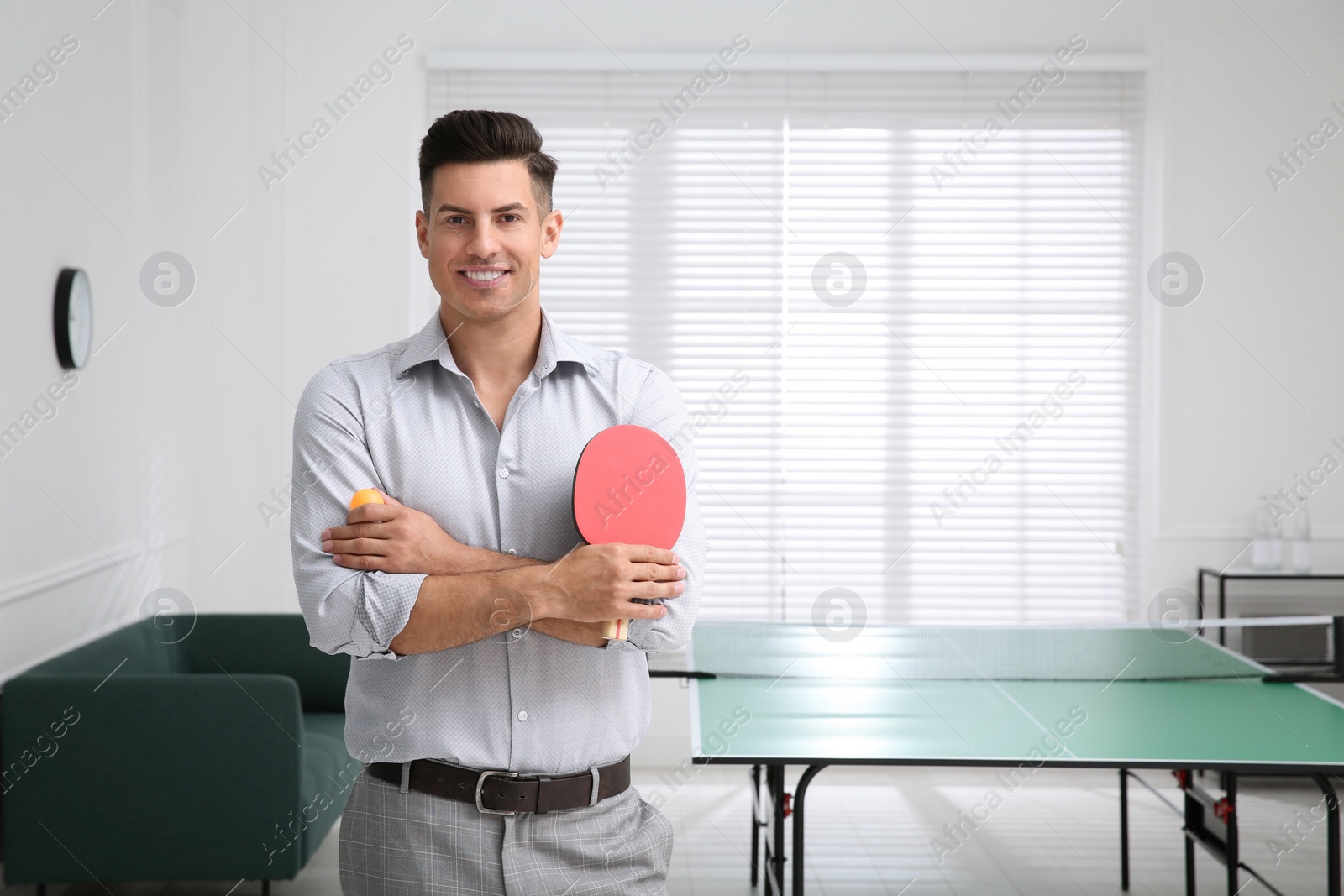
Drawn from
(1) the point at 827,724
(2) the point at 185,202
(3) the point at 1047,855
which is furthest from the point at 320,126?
(3) the point at 1047,855

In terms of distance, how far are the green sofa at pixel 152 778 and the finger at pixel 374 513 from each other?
197 centimetres

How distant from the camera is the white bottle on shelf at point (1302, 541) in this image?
4.96 meters

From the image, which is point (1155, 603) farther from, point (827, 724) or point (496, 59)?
point (496, 59)

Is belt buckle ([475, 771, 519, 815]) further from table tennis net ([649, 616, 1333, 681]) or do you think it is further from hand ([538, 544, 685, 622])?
table tennis net ([649, 616, 1333, 681])

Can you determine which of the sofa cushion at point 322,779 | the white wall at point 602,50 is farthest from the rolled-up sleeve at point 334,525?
the white wall at point 602,50

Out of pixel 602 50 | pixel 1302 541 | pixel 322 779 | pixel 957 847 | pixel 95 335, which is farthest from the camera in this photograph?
pixel 602 50

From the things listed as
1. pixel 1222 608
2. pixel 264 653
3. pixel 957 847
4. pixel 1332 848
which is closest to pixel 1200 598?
pixel 1222 608

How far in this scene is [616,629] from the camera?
1.51 meters

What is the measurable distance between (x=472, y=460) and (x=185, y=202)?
406 centimetres

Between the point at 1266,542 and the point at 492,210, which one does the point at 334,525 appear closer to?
the point at 492,210

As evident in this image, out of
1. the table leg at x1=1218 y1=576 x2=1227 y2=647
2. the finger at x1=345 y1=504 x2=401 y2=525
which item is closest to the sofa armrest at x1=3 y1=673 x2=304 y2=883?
the finger at x1=345 y1=504 x2=401 y2=525

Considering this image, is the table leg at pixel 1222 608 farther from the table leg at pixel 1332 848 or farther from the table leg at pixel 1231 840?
the table leg at pixel 1332 848

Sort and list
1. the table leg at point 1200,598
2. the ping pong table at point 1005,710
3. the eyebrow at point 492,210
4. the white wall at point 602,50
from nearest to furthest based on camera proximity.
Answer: the eyebrow at point 492,210 → the ping pong table at point 1005,710 → the white wall at point 602,50 → the table leg at point 1200,598

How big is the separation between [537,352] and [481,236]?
0.74ft
